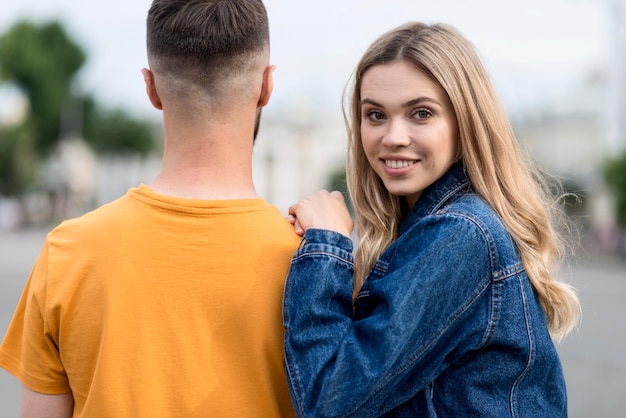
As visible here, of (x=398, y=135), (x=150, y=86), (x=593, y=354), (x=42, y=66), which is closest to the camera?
(x=150, y=86)

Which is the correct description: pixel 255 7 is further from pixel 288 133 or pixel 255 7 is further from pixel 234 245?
pixel 288 133

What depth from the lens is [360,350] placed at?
6.34ft

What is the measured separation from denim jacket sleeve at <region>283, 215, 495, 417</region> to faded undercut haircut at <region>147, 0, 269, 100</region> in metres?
0.44

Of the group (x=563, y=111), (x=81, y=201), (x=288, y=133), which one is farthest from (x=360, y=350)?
(x=81, y=201)

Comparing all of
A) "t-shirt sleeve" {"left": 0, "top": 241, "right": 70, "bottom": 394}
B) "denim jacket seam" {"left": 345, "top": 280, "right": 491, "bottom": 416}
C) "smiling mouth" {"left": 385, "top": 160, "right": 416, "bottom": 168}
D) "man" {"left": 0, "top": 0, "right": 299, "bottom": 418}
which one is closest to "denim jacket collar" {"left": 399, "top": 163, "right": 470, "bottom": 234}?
"smiling mouth" {"left": 385, "top": 160, "right": 416, "bottom": 168}

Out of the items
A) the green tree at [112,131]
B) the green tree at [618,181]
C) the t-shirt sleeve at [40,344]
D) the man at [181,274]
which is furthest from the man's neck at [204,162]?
the green tree at [112,131]

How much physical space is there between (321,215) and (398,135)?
0.30 meters

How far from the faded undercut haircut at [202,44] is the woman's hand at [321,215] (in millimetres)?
390

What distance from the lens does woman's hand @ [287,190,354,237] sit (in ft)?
6.93

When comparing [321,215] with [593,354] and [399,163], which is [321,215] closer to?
[399,163]

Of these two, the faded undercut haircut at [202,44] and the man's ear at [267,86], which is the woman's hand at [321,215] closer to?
the man's ear at [267,86]

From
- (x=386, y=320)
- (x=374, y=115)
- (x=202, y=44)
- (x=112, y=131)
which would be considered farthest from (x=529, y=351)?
(x=112, y=131)

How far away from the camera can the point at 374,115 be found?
230cm

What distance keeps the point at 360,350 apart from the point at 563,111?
156 feet
